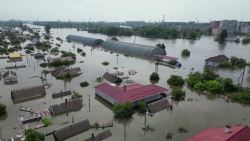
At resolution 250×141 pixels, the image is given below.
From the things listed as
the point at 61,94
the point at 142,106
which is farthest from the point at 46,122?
the point at 142,106

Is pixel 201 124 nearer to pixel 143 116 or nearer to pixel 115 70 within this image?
pixel 143 116

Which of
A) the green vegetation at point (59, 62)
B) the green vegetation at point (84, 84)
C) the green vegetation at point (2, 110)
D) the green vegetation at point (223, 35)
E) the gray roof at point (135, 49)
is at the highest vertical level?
the green vegetation at point (223, 35)

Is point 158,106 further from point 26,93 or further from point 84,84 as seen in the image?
point 26,93

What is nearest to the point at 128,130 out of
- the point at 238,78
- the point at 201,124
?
the point at 201,124

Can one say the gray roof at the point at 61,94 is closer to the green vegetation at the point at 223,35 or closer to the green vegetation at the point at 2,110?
the green vegetation at the point at 2,110

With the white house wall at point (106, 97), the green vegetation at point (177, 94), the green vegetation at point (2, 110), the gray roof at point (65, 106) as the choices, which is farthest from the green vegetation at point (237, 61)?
the green vegetation at point (2, 110)

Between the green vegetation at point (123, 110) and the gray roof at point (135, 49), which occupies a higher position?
the gray roof at point (135, 49)

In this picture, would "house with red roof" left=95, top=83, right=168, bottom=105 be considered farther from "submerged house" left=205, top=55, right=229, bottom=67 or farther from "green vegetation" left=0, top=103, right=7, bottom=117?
"submerged house" left=205, top=55, right=229, bottom=67
